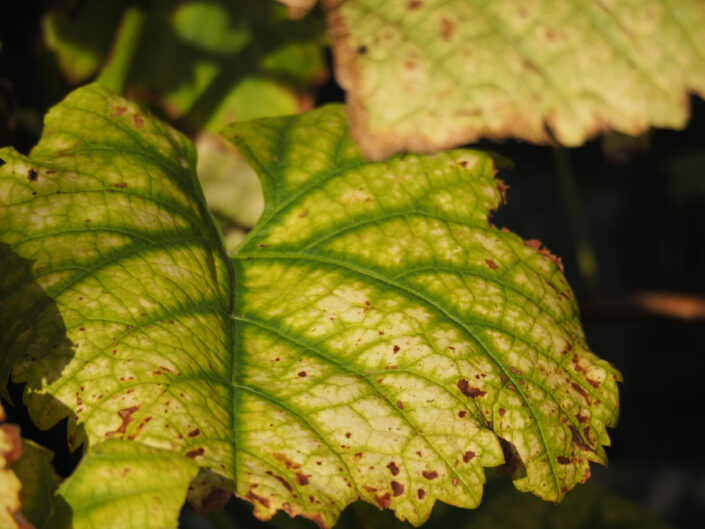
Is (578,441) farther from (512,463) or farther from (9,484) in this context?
(9,484)

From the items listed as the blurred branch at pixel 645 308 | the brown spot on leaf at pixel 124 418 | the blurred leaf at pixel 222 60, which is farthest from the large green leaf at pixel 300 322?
the blurred branch at pixel 645 308

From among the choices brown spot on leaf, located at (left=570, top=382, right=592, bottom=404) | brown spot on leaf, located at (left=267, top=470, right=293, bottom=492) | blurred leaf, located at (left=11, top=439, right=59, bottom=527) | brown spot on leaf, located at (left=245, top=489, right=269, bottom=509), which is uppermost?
blurred leaf, located at (left=11, top=439, right=59, bottom=527)

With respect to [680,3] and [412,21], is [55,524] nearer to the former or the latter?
[412,21]

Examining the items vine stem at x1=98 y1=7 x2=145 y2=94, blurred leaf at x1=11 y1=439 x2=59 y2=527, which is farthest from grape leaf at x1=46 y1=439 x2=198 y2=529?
vine stem at x1=98 y1=7 x2=145 y2=94

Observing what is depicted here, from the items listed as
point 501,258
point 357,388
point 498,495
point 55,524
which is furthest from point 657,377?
point 55,524

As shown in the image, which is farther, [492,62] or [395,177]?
[395,177]

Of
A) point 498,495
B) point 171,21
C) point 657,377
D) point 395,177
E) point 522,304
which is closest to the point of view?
point 522,304

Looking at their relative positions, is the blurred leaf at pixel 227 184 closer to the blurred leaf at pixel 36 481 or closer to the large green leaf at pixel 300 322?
the large green leaf at pixel 300 322

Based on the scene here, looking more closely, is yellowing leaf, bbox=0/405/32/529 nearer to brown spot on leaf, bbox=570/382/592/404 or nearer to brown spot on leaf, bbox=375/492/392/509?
brown spot on leaf, bbox=375/492/392/509
